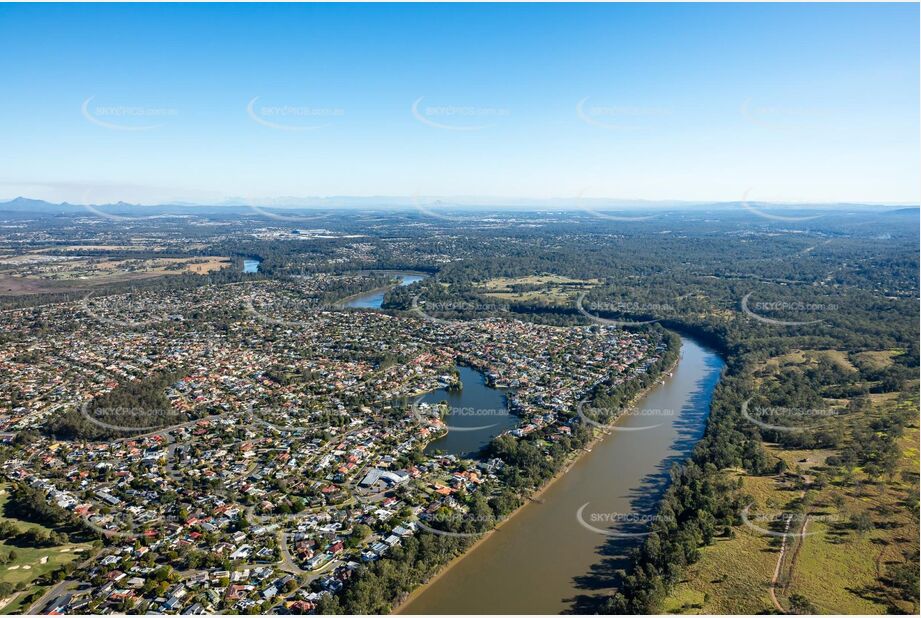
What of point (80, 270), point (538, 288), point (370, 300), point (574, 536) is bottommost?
point (574, 536)

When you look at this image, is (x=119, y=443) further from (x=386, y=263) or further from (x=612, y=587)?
(x=386, y=263)

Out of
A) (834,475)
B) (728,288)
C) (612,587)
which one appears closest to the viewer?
(612,587)

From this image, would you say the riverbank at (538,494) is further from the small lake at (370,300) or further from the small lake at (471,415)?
the small lake at (370,300)

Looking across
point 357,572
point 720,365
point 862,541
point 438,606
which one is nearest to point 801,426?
point 862,541

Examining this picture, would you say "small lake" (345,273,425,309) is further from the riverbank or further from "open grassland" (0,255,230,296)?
the riverbank

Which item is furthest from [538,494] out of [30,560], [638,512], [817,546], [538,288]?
[538,288]

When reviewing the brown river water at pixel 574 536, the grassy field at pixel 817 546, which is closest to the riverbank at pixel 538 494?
the brown river water at pixel 574 536

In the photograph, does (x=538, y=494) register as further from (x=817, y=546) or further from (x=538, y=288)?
(x=538, y=288)

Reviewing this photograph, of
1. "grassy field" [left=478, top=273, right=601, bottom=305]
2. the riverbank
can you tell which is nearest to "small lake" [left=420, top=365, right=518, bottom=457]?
the riverbank
